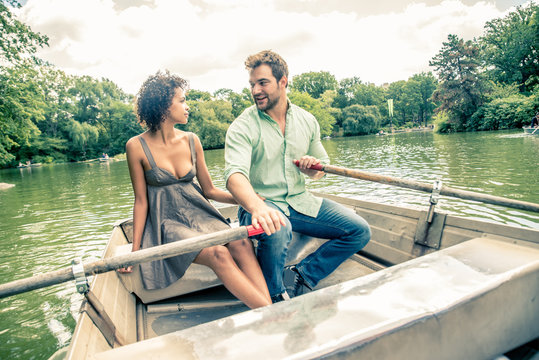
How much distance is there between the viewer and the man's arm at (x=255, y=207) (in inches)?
63.4

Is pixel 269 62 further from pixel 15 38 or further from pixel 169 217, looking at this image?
pixel 15 38

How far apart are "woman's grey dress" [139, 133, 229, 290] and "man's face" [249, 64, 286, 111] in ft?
2.41

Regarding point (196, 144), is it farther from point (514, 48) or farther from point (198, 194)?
point (514, 48)

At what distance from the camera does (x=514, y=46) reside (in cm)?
3947

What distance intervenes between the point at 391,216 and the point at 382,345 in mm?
2064

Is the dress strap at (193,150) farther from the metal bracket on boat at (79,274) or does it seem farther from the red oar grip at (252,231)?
the metal bracket on boat at (79,274)

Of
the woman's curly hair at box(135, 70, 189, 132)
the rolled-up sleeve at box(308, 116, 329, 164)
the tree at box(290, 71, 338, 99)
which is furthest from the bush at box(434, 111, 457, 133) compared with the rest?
the woman's curly hair at box(135, 70, 189, 132)

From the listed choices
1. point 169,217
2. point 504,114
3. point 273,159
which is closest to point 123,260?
point 169,217

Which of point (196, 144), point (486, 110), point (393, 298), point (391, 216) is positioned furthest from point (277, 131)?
point (486, 110)

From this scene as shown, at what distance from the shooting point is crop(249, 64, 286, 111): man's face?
2.33m

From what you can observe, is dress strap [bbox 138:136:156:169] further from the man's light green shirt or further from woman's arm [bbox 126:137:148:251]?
the man's light green shirt

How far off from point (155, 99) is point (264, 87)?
2.70 feet

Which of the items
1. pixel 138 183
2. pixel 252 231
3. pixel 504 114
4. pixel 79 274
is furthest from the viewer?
A: pixel 504 114

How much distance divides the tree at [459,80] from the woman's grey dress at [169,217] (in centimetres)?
4071
